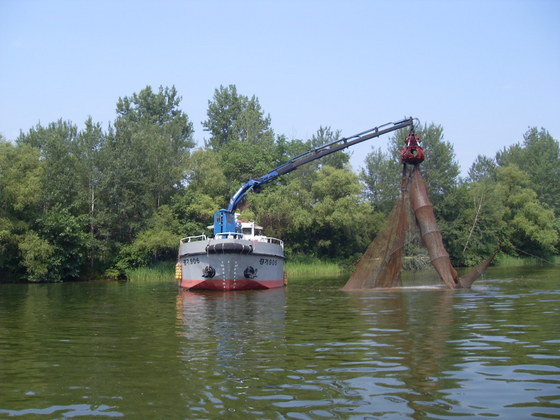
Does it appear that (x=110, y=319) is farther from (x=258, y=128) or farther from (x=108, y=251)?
(x=258, y=128)

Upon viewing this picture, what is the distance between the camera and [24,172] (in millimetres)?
53125

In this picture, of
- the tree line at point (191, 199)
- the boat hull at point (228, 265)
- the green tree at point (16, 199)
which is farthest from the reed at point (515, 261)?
the green tree at point (16, 199)

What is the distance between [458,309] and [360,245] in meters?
52.4

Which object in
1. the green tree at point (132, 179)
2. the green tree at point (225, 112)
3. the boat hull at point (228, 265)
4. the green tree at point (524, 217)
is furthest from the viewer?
the green tree at point (225, 112)

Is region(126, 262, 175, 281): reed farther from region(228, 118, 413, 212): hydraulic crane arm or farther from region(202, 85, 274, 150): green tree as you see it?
region(202, 85, 274, 150): green tree

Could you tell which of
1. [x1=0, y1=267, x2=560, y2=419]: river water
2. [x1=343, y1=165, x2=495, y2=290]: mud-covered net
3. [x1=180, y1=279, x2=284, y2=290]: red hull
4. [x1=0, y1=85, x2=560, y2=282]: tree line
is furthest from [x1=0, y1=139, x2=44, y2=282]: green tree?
[x1=343, y1=165, x2=495, y2=290]: mud-covered net

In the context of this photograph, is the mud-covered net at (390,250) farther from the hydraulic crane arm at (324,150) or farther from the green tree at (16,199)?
the green tree at (16,199)

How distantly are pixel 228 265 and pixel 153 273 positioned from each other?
24.1 meters

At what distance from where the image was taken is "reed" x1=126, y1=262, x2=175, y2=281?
5637 cm

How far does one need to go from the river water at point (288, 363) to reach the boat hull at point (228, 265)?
12.1m

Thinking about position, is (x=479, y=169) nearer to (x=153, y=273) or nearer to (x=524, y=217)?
(x=524, y=217)

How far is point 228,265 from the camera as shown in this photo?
34.9 metres

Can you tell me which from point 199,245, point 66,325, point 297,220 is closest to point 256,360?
point 66,325

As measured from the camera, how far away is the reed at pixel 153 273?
56.4 meters
